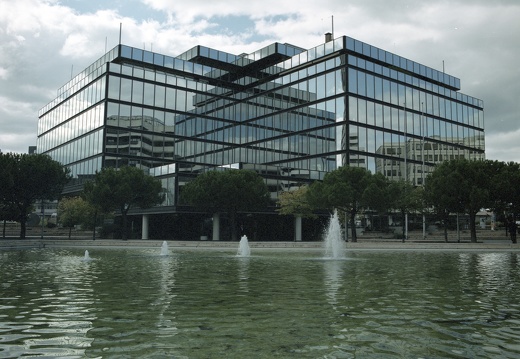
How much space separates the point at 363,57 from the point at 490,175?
1114 inches

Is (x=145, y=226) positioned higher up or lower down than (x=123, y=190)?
lower down

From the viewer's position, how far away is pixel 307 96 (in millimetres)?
69938

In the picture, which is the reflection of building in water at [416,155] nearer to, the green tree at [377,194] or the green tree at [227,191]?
the green tree at [377,194]

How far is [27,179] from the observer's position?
170 ft

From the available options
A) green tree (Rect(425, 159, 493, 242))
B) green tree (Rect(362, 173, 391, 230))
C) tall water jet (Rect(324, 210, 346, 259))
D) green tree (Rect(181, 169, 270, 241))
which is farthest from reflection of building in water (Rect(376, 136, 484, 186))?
tall water jet (Rect(324, 210, 346, 259))

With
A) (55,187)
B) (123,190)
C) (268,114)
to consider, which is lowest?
(123,190)

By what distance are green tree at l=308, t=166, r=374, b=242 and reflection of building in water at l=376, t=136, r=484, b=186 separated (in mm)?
21797

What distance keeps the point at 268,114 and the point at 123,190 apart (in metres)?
32.3

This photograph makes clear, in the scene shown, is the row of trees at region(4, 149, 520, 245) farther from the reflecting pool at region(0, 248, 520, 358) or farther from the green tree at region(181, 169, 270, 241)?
the reflecting pool at region(0, 248, 520, 358)

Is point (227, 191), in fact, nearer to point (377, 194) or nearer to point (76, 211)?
point (377, 194)

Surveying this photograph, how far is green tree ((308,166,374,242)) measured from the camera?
1698 inches

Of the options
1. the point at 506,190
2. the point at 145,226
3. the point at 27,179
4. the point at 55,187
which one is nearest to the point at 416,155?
the point at 506,190

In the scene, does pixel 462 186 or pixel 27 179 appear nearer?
pixel 462 186

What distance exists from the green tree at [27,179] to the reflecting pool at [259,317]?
130 feet
